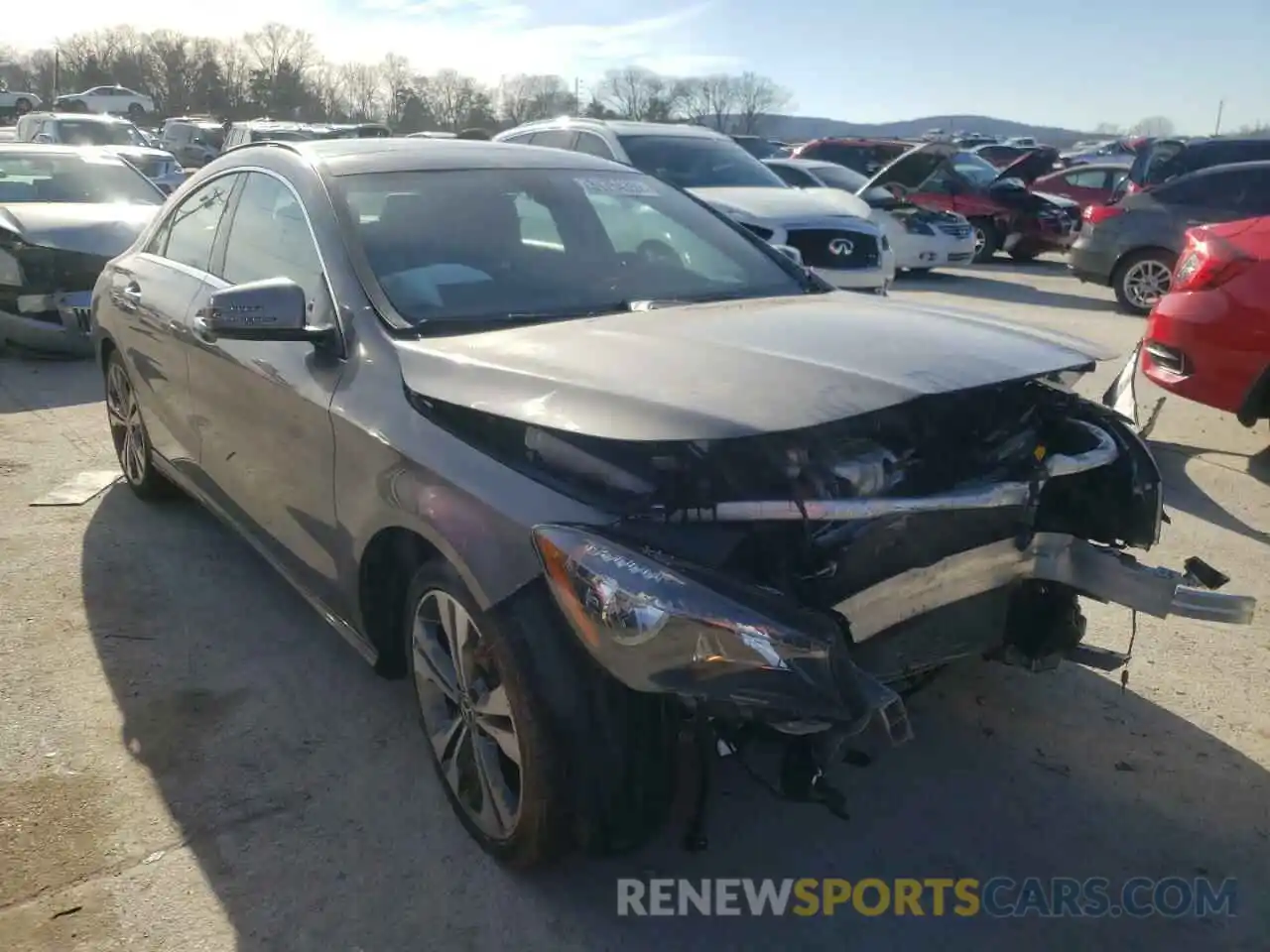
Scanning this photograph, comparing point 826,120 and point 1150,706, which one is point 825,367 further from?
point 826,120

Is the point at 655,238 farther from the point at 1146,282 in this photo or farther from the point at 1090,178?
the point at 1090,178

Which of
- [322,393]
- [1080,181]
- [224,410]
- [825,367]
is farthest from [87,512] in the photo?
[1080,181]

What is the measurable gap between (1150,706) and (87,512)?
4554mm

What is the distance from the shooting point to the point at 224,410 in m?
3.67

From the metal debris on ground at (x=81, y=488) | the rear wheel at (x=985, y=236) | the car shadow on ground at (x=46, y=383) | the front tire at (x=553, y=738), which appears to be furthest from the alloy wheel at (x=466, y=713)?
the rear wheel at (x=985, y=236)

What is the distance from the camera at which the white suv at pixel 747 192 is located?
365 inches

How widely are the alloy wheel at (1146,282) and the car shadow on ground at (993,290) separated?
1.32ft

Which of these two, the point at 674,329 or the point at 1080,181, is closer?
the point at 674,329

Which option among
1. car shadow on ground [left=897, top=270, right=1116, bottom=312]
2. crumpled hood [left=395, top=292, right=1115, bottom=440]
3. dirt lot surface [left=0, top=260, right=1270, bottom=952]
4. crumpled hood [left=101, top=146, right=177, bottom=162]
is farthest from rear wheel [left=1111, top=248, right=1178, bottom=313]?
crumpled hood [left=101, top=146, right=177, bottom=162]

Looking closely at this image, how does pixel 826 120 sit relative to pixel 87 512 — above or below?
above

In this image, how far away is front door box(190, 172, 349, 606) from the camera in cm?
304

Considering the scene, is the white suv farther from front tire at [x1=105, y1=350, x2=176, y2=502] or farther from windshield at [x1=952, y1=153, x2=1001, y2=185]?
windshield at [x1=952, y1=153, x2=1001, y2=185]

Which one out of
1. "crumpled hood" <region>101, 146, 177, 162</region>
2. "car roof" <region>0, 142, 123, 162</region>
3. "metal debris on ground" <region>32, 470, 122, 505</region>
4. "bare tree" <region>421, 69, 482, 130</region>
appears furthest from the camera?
"bare tree" <region>421, 69, 482, 130</region>

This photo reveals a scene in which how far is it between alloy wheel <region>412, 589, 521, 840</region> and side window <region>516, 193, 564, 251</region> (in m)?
1.34
